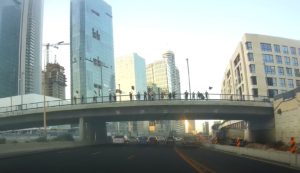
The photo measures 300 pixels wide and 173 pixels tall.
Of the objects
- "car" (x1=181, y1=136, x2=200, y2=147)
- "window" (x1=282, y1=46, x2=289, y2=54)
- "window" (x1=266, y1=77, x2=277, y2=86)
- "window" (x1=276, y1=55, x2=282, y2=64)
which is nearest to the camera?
"car" (x1=181, y1=136, x2=200, y2=147)

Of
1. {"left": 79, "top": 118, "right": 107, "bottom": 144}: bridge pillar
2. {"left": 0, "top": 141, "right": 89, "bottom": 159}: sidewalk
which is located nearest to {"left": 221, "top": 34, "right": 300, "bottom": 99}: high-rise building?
{"left": 79, "top": 118, "right": 107, "bottom": 144}: bridge pillar

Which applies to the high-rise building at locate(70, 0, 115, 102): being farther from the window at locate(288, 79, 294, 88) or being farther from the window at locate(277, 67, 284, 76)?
the window at locate(288, 79, 294, 88)

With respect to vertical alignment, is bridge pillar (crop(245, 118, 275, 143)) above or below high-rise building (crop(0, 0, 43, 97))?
below

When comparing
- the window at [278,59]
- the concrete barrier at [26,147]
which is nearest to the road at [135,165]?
the concrete barrier at [26,147]

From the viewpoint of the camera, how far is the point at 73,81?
18700cm

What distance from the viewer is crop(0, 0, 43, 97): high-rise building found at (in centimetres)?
16438

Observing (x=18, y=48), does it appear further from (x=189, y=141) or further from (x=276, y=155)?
(x=276, y=155)

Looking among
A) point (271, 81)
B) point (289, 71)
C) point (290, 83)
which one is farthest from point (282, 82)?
point (289, 71)

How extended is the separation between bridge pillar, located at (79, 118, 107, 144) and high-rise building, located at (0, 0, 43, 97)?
315 feet

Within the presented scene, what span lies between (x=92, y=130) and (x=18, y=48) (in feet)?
410

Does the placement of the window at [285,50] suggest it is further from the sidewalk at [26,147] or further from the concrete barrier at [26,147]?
the sidewalk at [26,147]

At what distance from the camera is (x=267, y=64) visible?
9556cm

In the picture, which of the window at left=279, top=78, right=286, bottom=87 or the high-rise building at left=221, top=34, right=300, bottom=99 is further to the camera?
the window at left=279, top=78, right=286, bottom=87

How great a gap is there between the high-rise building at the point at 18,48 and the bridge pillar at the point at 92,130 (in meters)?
96.1
